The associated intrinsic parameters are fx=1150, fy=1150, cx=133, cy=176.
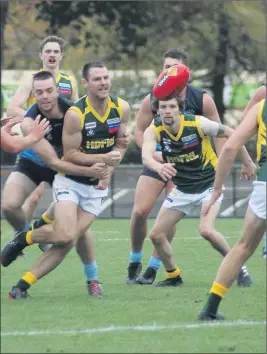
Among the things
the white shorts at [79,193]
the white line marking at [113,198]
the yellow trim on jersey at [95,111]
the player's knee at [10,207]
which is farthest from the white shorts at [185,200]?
the white line marking at [113,198]

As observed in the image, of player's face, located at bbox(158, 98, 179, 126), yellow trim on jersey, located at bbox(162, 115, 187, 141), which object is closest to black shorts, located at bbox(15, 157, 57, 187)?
yellow trim on jersey, located at bbox(162, 115, 187, 141)

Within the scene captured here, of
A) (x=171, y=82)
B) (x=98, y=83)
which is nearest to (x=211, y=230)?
(x=171, y=82)

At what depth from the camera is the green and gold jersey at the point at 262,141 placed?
7.79m

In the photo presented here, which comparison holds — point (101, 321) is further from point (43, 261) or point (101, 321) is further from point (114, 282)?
point (114, 282)

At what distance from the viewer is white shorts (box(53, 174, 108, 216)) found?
377 inches

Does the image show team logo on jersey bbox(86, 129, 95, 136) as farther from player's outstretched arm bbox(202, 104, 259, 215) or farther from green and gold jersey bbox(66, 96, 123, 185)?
player's outstretched arm bbox(202, 104, 259, 215)

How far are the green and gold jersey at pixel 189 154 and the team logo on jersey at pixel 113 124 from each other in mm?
388

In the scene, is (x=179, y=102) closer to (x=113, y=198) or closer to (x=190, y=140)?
(x=190, y=140)

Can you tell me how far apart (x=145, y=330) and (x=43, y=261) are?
66.7 inches

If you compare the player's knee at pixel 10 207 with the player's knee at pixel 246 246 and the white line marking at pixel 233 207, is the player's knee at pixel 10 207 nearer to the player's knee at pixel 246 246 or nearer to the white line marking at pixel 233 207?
the player's knee at pixel 246 246

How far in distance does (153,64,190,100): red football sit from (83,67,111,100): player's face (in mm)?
506

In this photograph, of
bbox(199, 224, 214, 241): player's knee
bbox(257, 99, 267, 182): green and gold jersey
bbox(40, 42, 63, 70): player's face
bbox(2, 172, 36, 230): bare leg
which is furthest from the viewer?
bbox(40, 42, 63, 70): player's face

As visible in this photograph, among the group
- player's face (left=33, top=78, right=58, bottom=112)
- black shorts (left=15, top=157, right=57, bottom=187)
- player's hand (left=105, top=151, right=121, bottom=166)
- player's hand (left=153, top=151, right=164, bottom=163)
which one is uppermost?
player's face (left=33, top=78, right=58, bottom=112)

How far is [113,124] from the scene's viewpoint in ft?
32.2
